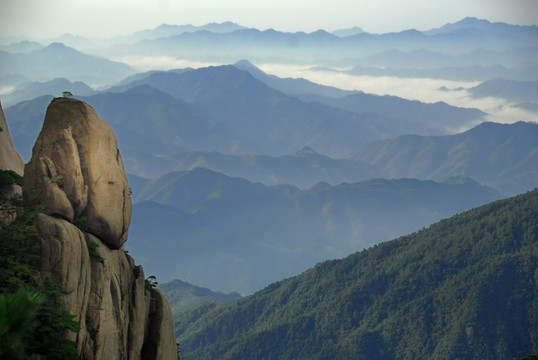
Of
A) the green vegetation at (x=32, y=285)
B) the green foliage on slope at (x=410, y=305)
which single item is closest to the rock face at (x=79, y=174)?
the green vegetation at (x=32, y=285)

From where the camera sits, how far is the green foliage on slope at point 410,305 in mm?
126125

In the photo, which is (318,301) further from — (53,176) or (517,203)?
(53,176)

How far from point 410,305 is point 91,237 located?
4375 inches

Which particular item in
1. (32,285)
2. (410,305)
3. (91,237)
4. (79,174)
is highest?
(79,174)

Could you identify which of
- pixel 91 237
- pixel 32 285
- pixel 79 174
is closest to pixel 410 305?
pixel 91 237

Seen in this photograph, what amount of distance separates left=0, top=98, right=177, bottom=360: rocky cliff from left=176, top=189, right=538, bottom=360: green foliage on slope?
93.3 m

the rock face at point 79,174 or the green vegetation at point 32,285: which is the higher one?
the rock face at point 79,174

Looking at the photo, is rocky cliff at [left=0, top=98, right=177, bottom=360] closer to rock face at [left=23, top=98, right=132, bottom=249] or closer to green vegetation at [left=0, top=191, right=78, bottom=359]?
rock face at [left=23, top=98, right=132, bottom=249]

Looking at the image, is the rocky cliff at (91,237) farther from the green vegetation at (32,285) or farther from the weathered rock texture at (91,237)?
the green vegetation at (32,285)

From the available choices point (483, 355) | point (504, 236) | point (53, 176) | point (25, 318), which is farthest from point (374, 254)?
point (25, 318)

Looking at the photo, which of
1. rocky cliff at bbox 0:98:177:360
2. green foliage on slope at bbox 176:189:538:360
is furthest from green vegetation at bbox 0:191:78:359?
green foliage on slope at bbox 176:189:538:360

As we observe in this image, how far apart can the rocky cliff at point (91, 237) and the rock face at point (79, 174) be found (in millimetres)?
50

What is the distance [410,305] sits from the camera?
13912 cm

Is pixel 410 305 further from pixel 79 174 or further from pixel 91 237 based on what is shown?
pixel 79 174
